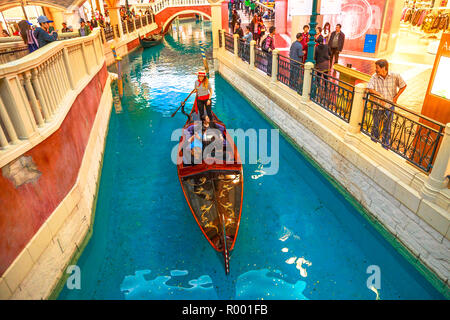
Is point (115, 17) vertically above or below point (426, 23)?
above

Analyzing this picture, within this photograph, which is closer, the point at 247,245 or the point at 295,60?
the point at 247,245

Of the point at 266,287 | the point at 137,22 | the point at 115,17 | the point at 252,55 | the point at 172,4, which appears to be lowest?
the point at 266,287

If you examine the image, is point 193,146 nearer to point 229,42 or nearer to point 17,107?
point 17,107

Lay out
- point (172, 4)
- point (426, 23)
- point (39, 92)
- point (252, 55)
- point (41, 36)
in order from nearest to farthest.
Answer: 1. point (39, 92)
2. point (41, 36)
3. point (252, 55)
4. point (426, 23)
5. point (172, 4)

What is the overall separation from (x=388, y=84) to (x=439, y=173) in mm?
1916

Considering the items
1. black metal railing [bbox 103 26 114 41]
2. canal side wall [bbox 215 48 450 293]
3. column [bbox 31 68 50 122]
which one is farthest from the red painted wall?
black metal railing [bbox 103 26 114 41]

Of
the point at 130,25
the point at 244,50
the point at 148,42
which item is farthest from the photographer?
the point at 130,25

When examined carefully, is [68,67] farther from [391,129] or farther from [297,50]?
[391,129]

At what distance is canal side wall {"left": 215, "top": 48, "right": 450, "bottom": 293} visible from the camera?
4.02 metres

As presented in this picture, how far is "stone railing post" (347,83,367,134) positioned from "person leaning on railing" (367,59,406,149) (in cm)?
14

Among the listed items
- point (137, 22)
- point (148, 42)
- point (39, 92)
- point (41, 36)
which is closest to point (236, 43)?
point (41, 36)

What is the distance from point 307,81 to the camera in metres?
7.09

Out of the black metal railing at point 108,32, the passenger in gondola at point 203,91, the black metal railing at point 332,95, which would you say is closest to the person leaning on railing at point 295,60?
the black metal railing at point 332,95

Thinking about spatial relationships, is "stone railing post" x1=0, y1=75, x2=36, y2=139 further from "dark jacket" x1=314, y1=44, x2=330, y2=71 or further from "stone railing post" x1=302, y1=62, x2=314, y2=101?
"dark jacket" x1=314, y1=44, x2=330, y2=71
